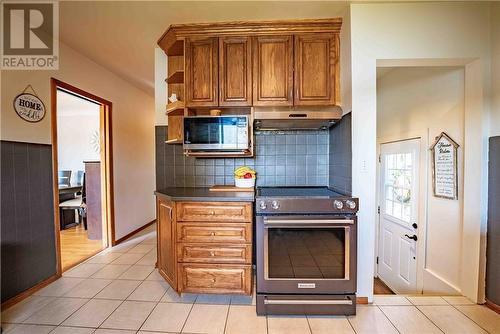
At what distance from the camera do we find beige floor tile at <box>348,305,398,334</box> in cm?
164

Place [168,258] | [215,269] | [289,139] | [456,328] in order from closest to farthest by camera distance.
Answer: [456,328]
[215,269]
[168,258]
[289,139]

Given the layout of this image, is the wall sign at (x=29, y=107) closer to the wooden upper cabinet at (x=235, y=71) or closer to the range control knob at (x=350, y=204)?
the wooden upper cabinet at (x=235, y=71)

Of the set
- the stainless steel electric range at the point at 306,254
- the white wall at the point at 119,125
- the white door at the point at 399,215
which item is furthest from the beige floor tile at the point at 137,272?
the white door at the point at 399,215

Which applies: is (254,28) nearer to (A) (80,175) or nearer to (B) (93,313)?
(B) (93,313)

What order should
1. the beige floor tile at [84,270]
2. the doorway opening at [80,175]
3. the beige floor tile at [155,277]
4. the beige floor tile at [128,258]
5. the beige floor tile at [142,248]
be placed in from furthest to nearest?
1. the beige floor tile at [142,248]
2. the beige floor tile at [128,258]
3. the doorway opening at [80,175]
4. the beige floor tile at [84,270]
5. the beige floor tile at [155,277]

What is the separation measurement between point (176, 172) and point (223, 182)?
562 millimetres

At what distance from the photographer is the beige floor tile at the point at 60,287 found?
211cm

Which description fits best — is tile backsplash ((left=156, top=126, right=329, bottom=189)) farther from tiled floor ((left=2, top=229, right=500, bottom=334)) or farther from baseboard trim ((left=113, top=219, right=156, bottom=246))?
baseboard trim ((left=113, top=219, right=156, bottom=246))

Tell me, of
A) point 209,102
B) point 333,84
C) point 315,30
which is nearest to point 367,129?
point 333,84

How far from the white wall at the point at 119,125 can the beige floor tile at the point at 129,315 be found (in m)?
1.72

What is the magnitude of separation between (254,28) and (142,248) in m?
3.08

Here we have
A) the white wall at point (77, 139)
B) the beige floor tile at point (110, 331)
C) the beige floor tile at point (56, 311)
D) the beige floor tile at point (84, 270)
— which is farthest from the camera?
the white wall at point (77, 139)

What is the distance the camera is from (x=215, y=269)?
191 centimetres

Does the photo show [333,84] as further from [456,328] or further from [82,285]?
[82,285]
